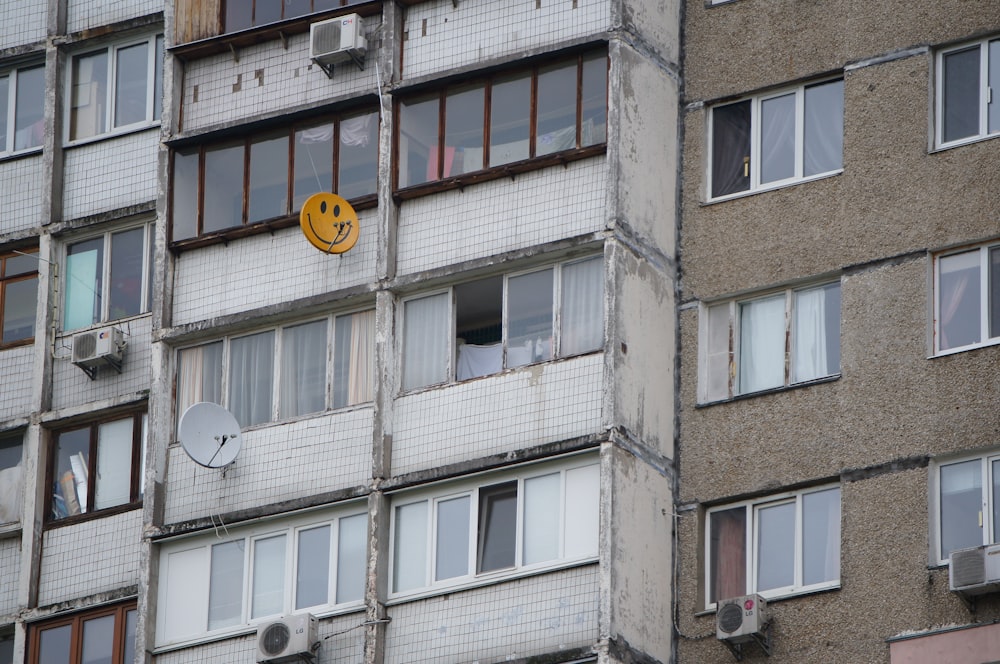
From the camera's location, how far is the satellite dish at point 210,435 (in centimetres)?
3023

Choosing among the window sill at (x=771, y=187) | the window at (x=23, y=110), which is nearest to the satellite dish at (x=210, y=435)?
the window sill at (x=771, y=187)

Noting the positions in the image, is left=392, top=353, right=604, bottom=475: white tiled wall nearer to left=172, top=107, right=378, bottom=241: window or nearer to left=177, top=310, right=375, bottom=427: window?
left=177, top=310, right=375, bottom=427: window

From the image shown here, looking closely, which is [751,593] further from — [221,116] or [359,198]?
[221,116]

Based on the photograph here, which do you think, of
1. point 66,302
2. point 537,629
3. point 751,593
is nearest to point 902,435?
point 751,593

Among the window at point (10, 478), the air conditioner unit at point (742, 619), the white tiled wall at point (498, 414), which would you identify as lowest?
the air conditioner unit at point (742, 619)

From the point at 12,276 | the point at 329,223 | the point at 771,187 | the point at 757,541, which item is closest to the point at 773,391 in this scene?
the point at 757,541

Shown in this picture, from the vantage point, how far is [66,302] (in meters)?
34.3

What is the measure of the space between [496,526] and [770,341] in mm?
4117

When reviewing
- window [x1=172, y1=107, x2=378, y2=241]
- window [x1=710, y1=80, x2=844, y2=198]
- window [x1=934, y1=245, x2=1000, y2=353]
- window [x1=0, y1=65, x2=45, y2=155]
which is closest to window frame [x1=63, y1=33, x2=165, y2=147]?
window [x1=0, y1=65, x2=45, y2=155]

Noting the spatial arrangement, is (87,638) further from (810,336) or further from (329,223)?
(810,336)

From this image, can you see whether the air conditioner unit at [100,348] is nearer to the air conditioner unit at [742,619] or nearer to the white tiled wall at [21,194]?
the white tiled wall at [21,194]

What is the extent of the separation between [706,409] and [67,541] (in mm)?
9080

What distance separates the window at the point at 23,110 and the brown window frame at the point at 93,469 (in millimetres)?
4652

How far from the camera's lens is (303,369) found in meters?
31.3
